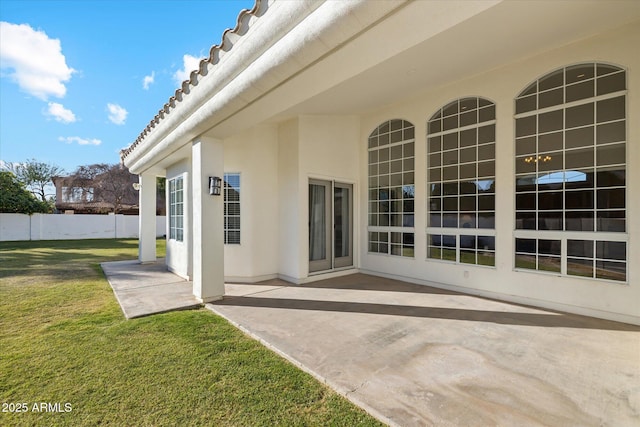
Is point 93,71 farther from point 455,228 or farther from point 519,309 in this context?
point 519,309

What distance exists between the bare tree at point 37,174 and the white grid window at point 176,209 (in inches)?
1204

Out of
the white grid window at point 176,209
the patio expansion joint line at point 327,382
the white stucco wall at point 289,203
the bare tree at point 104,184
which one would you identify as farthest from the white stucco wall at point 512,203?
the bare tree at point 104,184

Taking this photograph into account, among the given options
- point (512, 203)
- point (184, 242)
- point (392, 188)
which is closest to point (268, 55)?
point (512, 203)

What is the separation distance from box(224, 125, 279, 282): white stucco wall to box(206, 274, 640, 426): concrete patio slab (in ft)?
5.07

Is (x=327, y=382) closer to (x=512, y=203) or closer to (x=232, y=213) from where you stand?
(x=512, y=203)

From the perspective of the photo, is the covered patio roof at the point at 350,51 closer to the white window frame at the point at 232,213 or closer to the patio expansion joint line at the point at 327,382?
the white window frame at the point at 232,213

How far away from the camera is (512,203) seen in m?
6.01

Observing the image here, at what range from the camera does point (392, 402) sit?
2.75m

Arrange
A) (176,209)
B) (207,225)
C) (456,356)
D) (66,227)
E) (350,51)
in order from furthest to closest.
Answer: (66,227) → (176,209) → (207,225) → (456,356) → (350,51)

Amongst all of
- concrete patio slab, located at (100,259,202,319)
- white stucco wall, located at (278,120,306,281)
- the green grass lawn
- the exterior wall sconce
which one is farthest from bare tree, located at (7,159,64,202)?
the exterior wall sconce

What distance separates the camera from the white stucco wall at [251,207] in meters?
7.68

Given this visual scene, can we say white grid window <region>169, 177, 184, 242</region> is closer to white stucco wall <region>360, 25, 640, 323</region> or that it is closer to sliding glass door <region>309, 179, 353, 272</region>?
sliding glass door <region>309, 179, 353, 272</region>

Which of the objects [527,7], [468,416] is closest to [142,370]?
[468,416]

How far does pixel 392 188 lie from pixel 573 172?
12.8ft
